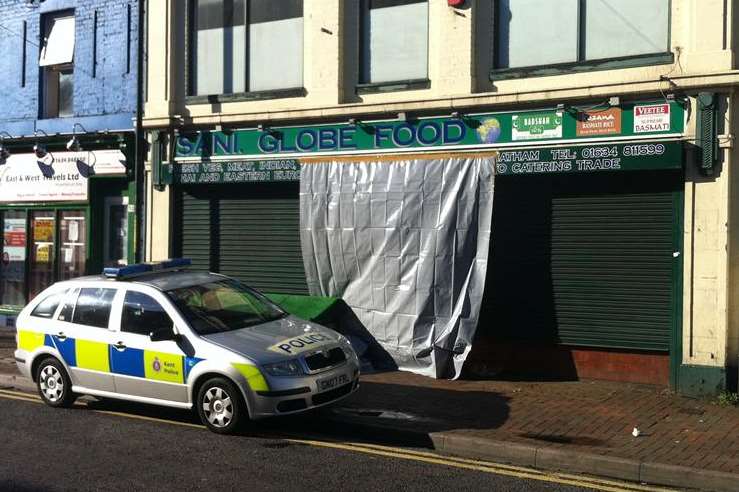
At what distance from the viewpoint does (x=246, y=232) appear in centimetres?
1432

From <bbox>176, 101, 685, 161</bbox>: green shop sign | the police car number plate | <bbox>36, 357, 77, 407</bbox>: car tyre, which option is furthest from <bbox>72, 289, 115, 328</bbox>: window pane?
<bbox>176, 101, 685, 161</bbox>: green shop sign

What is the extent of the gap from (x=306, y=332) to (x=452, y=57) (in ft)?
17.0

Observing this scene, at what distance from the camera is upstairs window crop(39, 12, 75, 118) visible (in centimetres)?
1681

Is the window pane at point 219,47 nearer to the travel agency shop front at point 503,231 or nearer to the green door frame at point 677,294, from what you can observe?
the travel agency shop front at point 503,231

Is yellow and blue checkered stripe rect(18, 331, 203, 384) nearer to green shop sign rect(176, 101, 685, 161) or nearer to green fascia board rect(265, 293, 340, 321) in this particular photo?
green fascia board rect(265, 293, 340, 321)

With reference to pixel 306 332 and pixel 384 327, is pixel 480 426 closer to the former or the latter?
pixel 306 332

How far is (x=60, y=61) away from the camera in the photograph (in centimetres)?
1678

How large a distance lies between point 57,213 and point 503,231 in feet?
32.1

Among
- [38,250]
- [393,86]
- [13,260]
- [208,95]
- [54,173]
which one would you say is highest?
[208,95]

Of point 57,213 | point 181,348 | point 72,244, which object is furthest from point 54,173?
point 181,348

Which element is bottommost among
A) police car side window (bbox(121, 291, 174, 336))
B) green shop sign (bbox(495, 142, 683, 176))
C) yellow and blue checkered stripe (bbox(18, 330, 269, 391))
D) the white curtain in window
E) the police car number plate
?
the police car number plate

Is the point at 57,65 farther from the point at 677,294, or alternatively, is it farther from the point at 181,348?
the point at 677,294

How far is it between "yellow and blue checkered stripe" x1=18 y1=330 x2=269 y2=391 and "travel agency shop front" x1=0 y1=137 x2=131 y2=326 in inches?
239

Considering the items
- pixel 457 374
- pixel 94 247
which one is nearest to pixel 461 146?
pixel 457 374
